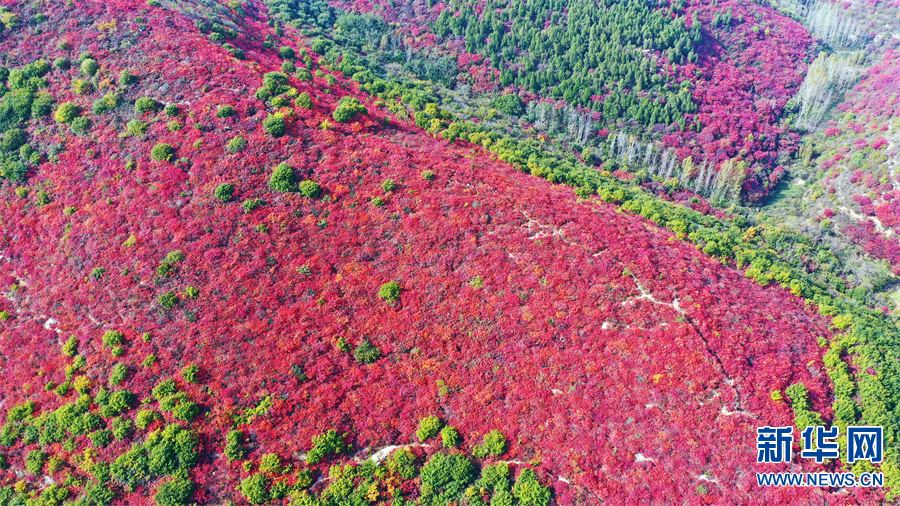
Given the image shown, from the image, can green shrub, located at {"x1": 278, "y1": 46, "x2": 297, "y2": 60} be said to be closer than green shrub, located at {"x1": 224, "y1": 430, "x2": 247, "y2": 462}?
No

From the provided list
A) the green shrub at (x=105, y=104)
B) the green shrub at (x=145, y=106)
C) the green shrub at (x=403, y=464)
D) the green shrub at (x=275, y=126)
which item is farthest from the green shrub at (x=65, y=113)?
the green shrub at (x=403, y=464)

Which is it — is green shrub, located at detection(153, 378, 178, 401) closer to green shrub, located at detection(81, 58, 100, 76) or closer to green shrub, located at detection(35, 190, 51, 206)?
green shrub, located at detection(35, 190, 51, 206)

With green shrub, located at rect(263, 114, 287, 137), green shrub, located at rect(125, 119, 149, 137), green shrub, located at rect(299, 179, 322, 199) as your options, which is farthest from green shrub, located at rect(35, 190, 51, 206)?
green shrub, located at rect(299, 179, 322, 199)

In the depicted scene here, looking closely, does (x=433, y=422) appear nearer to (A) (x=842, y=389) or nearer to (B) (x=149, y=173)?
(A) (x=842, y=389)

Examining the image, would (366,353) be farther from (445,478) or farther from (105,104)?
(105,104)

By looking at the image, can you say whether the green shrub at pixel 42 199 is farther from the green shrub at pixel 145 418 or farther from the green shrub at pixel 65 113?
the green shrub at pixel 145 418

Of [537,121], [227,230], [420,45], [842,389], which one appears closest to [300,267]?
[227,230]
